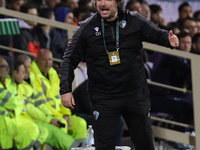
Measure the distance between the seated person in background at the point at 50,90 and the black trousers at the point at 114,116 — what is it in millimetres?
1923

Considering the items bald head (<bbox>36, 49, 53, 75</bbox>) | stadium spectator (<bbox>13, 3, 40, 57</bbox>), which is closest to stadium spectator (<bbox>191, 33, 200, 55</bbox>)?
bald head (<bbox>36, 49, 53, 75</bbox>)

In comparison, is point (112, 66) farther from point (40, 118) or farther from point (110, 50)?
point (40, 118)

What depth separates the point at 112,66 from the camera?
3.91 meters

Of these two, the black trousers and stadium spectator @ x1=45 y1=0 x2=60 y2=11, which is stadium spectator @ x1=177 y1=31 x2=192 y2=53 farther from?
the black trousers

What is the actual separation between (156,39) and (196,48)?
3919 mm

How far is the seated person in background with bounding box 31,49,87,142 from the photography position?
19.3 feet

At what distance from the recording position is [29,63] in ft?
19.1

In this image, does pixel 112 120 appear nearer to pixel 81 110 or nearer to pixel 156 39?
pixel 156 39

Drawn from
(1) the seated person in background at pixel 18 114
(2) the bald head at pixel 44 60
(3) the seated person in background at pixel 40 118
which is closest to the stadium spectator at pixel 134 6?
(2) the bald head at pixel 44 60

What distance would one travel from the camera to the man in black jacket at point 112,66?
12.8 feet

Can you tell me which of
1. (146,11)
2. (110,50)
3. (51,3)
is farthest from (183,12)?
(110,50)

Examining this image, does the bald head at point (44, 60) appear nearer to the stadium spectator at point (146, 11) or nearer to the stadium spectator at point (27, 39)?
the stadium spectator at point (27, 39)

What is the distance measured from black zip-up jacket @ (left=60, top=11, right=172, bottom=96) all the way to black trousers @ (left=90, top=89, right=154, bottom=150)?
6cm

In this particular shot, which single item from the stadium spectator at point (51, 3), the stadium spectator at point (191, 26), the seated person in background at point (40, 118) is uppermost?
the stadium spectator at point (51, 3)
